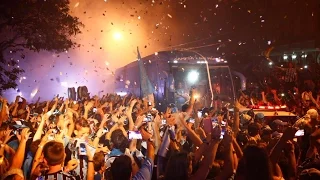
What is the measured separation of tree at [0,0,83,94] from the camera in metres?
12.2

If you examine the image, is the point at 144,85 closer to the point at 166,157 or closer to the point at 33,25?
the point at 33,25

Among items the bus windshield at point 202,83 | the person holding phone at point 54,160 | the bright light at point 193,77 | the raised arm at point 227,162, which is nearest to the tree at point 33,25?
the bus windshield at point 202,83

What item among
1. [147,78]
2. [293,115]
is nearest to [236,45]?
[147,78]

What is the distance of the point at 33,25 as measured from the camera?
13.3 metres

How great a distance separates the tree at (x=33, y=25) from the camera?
1222 cm

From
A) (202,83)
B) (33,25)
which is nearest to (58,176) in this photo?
(202,83)

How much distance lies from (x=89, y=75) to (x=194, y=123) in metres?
44.5

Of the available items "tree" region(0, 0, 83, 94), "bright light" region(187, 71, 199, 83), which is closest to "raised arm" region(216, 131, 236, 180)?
"bright light" region(187, 71, 199, 83)

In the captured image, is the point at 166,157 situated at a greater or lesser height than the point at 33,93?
lesser

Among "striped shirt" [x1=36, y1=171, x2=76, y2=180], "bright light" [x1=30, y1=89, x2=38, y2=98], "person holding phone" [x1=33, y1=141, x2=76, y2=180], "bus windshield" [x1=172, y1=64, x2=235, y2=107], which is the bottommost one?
"striped shirt" [x1=36, y1=171, x2=76, y2=180]

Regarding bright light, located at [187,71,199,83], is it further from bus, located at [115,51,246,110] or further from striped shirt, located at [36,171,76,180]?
striped shirt, located at [36,171,76,180]

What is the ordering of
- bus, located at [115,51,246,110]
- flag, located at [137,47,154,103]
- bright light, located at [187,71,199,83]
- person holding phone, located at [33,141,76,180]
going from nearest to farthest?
person holding phone, located at [33,141,76,180] → bus, located at [115,51,246,110] → bright light, located at [187,71,199,83] → flag, located at [137,47,154,103]

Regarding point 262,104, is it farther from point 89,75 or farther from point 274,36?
point 89,75

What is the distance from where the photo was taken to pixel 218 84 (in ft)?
45.1
